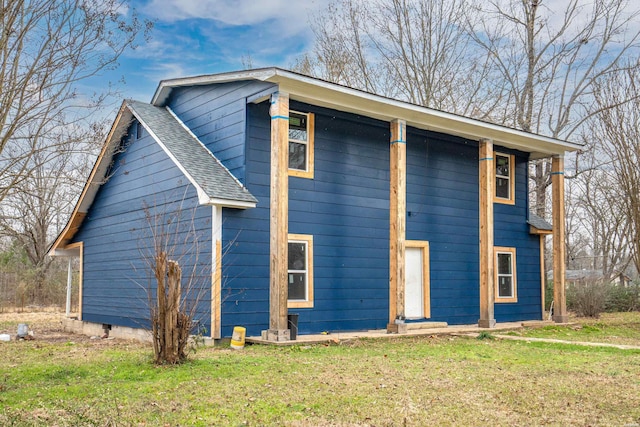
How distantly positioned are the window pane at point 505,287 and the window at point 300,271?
6111mm

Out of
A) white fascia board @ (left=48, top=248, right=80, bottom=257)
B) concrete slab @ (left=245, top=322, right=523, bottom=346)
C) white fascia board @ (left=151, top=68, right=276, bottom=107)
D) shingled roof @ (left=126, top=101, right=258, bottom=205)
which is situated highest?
white fascia board @ (left=151, top=68, right=276, bottom=107)

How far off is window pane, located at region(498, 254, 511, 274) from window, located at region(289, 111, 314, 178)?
638 centimetres

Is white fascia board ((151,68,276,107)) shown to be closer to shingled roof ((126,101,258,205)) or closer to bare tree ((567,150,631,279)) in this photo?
shingled roof ((126,101,258,205))

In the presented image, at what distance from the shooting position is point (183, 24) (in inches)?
776

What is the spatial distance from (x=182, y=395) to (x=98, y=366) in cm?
231

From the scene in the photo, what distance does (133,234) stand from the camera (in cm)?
1392

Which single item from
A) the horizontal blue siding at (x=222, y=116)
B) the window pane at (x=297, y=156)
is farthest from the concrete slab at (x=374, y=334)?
the window pane at (x=297, y=156)

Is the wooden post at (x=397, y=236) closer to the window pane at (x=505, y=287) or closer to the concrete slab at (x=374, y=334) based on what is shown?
the concrete slab at (x=374, y=334)

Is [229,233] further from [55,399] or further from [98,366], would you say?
[55,399]

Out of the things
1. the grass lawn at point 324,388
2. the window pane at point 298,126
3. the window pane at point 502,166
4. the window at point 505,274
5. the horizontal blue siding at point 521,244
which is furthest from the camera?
the window pane at point 502,166

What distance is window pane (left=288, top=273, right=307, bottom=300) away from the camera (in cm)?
1238

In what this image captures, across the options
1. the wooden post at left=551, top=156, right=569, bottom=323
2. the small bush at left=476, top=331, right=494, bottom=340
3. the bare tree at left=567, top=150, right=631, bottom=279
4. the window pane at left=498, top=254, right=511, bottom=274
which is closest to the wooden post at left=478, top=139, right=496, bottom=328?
the small bush at left=476, top=331, right=494, bottom=340

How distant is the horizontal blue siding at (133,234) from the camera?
11812 millimetres

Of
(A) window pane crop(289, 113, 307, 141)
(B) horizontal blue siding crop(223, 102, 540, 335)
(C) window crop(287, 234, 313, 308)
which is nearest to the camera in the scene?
(B) horizontal blue siding crop(223, 102, 540, 335)
